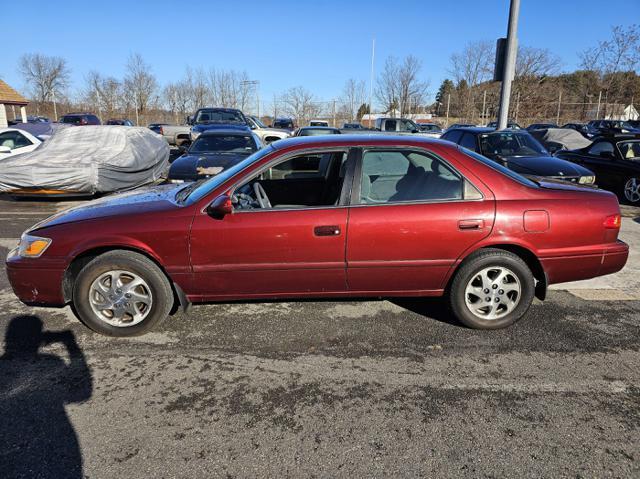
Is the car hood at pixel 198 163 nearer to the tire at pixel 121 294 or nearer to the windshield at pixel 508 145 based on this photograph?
the tire at pixel 121 294

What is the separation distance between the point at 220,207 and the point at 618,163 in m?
9.71

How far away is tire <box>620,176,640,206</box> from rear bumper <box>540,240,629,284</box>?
6951 millimetres

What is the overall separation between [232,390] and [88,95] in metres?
49.3

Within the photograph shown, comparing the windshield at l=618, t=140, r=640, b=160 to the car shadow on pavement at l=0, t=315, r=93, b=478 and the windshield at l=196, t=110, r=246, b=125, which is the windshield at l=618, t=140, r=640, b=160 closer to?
the car shadow on pavement at l=0, t=315, r=93, b=478

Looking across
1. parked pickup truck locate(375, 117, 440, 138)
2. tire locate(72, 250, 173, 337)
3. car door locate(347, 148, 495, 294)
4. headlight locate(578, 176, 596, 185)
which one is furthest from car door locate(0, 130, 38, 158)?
parked pickup truck locate(375, 117, 440, 138)

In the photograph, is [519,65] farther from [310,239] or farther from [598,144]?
[310,239]

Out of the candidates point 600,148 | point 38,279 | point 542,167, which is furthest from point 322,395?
point 600,148

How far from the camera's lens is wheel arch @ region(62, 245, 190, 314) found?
3553 mm

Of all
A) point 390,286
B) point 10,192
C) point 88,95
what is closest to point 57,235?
point 390,286

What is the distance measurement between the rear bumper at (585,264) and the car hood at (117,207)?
3124 millimetres

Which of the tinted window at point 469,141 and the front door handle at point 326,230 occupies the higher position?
the tinted window at point 469,141

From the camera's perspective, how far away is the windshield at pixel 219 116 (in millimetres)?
17484

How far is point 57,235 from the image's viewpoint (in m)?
3.53

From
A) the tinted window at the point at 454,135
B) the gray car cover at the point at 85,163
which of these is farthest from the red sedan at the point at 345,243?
the tinted window at the point at 454,135
